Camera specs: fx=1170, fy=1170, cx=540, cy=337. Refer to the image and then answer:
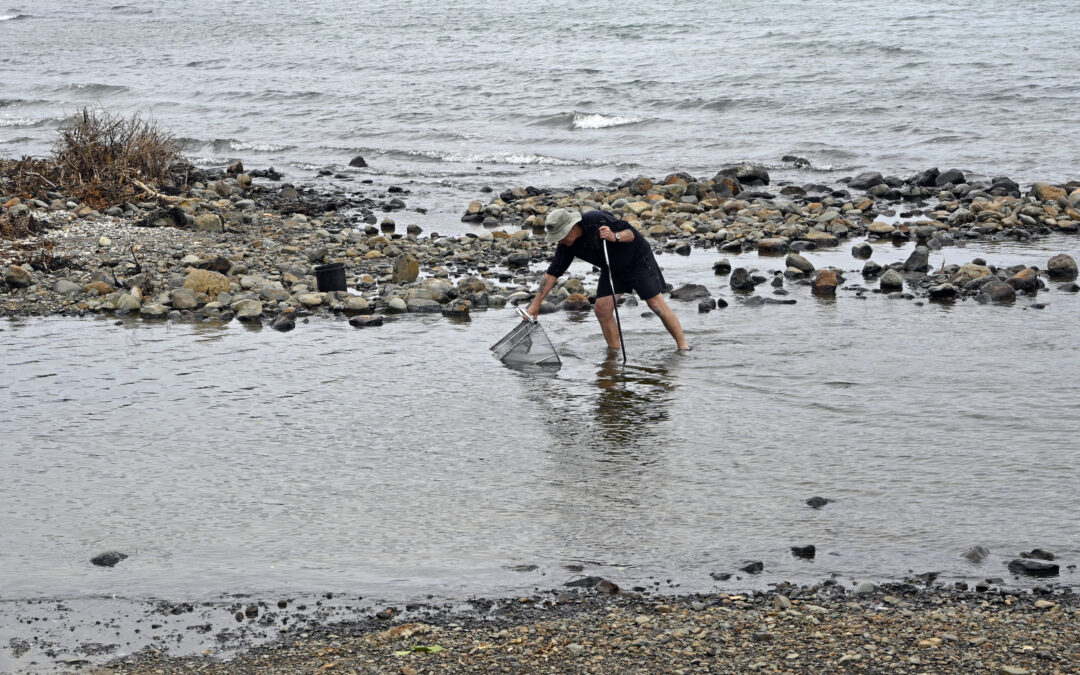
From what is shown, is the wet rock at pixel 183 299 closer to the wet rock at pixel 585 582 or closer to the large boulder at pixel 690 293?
the large boulder at pixel 690 293

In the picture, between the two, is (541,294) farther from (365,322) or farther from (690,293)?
(690,293)

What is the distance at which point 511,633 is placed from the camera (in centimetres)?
498

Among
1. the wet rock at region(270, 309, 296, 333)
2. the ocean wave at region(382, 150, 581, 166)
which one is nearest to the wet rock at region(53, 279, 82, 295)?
the wet rock at region(270, 309, 296, 333)

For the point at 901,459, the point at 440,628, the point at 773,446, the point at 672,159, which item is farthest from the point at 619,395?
the point at 672,159

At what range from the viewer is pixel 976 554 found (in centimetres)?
562

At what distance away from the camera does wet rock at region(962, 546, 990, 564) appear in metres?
5.61

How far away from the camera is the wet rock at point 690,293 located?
1162 centimetres

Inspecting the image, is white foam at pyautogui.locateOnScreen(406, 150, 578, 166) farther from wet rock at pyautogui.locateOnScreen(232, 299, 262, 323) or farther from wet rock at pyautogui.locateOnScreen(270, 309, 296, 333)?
wet rock at pyautogui.locateOnScreen(270, 309, 296, 333)

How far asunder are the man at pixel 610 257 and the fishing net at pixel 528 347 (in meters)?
0.16

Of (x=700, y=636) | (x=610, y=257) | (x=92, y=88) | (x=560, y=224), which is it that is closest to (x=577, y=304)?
(x=610, y=257)

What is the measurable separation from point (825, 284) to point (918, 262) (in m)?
1.26

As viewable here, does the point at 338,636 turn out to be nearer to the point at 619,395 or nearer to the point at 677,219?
the point at 619,395

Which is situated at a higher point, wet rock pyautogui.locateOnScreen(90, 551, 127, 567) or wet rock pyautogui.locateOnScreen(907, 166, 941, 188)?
wet rock pyautogui.locateOnScreen(907, 166, 941, 188)

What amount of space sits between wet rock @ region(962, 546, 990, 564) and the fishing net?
4.39m
